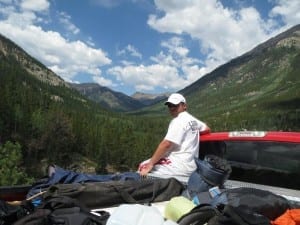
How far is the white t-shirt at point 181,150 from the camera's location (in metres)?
6.42

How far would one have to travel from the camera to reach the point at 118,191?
5066 millimetres

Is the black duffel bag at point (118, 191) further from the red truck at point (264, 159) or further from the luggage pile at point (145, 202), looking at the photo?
the red truck at point (264, 159)

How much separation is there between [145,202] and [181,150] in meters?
1.43

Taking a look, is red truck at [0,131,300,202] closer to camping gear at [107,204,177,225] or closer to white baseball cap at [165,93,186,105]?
white baseball cap at [165,93,186,105]

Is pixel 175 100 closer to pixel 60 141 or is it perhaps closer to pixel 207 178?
pixel 207 178

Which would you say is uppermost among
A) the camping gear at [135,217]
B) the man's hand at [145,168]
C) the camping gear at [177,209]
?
the man's hand at [145,168]

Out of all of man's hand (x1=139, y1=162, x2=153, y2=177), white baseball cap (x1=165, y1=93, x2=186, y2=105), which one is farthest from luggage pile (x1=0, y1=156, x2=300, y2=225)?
white baseball cap (x1=165, y1=93, x2=186, y2=105)

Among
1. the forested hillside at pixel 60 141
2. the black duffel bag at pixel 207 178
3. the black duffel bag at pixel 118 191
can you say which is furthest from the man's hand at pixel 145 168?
the forested hillside at pixel 60 141

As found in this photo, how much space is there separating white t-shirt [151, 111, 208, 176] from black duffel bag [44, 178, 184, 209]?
0.67 metres

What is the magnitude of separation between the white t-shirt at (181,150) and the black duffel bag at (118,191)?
26.5 inches

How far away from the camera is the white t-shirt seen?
642cm

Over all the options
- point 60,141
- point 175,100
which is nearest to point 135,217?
point 175,100

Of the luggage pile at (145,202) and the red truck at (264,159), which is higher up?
the red truck at (264,159)

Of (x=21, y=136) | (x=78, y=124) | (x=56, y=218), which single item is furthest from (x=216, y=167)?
(x=78, y=124)
